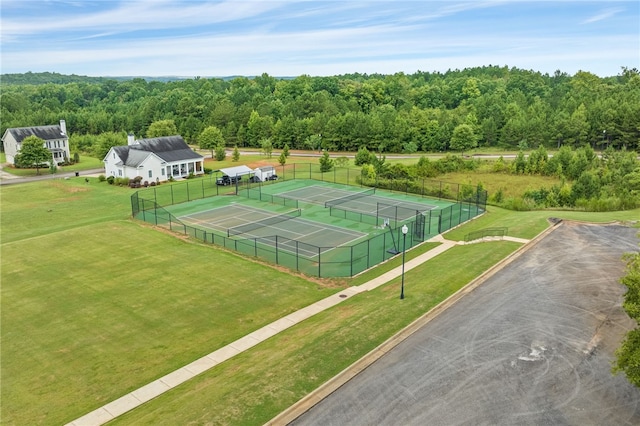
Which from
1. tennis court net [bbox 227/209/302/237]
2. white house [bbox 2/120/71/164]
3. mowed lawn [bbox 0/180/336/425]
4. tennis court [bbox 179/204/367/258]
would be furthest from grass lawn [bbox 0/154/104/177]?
tennis court net [bbox 227/209/302/237]

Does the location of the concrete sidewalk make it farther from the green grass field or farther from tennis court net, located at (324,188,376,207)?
tennis court net, located at (324,188,376,207)

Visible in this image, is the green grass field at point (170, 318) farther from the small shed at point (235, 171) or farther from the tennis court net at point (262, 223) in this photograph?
the small shed at point (235, 171)

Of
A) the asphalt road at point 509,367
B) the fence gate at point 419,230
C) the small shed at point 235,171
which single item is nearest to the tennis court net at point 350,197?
the fence gate at point 419,230

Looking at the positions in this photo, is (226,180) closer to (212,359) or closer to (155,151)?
(155,151)

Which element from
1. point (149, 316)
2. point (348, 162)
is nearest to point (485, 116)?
point (348, 162)

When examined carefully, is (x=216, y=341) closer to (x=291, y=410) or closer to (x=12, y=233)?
(x=291, y=410)

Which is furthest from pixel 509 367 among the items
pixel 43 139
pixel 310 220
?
pixel 43 139
